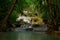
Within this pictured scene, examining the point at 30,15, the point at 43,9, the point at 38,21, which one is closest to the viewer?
the point at 43,9

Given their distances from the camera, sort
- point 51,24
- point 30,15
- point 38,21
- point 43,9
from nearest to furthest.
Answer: point 51,24 → point 43,9 → point 38,21 → point 30,15

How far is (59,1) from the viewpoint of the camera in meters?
27.8

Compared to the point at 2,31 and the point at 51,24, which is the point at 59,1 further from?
the point at 2,31

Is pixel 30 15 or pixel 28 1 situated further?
pixel 30 15

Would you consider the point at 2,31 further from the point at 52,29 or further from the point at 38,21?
the point at 38,21

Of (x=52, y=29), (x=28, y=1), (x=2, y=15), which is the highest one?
(x=28, y=1)

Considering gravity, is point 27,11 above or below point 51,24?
above

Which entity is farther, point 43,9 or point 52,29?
point 43,9

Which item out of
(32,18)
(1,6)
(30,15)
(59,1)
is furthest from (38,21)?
(59,1)

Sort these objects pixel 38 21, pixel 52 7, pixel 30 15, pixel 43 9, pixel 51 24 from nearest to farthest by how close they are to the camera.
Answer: pixel 51 24
pixel 52 7
pixel 43 9
pixel 38 21
pixel 30 15

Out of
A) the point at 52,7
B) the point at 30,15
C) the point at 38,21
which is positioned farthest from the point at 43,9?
the point at 30,15

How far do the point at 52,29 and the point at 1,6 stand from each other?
925 centimetres

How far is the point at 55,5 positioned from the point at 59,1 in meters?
0.59

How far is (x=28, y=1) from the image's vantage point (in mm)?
50500
